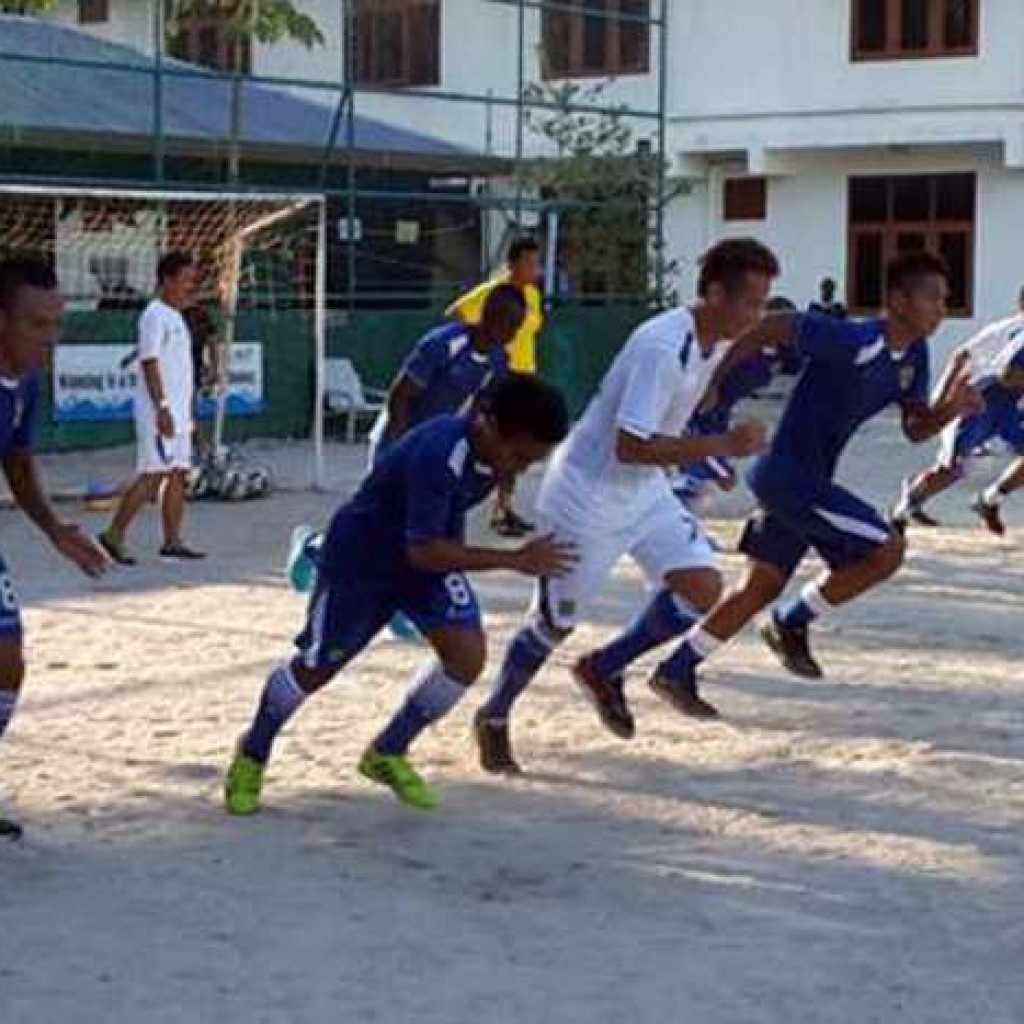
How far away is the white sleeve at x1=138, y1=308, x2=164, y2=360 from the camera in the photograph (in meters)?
12.9

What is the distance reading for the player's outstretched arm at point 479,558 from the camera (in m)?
6.60

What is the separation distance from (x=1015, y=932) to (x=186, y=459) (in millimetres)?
8122

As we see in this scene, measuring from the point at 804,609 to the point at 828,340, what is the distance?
1.23 metres

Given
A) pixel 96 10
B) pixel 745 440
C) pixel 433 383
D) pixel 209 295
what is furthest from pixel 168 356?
pixel 96 10

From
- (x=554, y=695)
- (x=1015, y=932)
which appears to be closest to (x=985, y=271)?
(x=554, y=695)

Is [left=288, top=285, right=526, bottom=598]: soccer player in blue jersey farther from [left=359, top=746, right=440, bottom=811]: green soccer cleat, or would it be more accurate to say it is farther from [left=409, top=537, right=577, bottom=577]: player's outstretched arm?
[left=409, top=537, right=577, bottom=577]: player's outstretched arm

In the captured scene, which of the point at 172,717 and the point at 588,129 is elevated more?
the point at 588,129

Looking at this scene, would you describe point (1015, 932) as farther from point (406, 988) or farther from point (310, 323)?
point (310, 323)

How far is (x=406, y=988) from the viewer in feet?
17.8

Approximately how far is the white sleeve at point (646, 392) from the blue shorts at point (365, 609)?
2.88 ft

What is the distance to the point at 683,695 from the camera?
8703 millimetres

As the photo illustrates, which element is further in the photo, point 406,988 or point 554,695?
point 554,695

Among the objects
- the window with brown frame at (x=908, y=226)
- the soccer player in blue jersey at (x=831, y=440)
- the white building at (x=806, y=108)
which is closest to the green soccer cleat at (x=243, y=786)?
the soccer player in blue jersey at (x=831, y=440)

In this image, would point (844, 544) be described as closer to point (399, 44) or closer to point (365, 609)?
point (365, 609)
